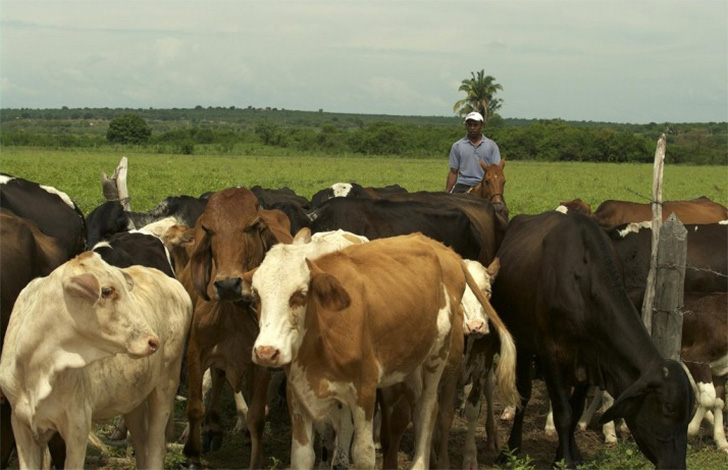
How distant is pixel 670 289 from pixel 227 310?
3.96 m

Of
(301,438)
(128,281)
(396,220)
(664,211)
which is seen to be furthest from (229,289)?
(664,211)

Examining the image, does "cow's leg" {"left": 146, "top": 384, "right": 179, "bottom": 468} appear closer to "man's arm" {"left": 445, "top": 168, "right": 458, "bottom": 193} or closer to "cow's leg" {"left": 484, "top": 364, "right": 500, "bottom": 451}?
"cow's leg" {"left": 484, "top": 364, "right": 500, "bottom": 451}

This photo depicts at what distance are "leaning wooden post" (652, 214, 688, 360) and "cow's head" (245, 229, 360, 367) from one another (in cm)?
395

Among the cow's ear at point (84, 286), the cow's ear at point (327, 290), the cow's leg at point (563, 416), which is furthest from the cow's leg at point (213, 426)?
the cow's ear at point (84, 286)

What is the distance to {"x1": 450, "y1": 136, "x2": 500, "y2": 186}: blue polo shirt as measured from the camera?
14.6 metres

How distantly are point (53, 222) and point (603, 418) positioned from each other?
5516 millimetres

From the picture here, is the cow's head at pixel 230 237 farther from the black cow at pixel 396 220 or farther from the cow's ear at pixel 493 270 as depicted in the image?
the black cow at pixel 396 220

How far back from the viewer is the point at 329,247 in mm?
7547

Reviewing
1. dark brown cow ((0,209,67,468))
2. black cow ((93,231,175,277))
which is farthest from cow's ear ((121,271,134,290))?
black cow ((93,231,175,277))

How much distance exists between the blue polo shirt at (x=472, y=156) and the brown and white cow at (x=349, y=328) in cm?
758

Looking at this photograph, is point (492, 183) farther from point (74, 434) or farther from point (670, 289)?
point (74, 434)

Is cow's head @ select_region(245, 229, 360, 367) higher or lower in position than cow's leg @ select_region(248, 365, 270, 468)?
higher

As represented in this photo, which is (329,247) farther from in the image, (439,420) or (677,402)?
(677,402)

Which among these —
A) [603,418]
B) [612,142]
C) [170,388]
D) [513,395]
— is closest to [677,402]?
[603,418]
